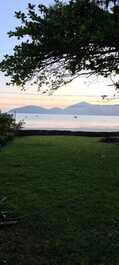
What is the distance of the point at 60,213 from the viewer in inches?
234

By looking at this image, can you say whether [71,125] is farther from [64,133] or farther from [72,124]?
[64,133]

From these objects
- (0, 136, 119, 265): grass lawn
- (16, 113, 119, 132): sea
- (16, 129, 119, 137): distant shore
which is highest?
(16, 113, 119, 132): sea

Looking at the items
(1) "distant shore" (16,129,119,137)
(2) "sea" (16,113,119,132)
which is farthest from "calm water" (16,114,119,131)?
(1) "distant shore" (16,129,119,137)

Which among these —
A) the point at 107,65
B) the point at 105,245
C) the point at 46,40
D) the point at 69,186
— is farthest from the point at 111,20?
the point at 105,245

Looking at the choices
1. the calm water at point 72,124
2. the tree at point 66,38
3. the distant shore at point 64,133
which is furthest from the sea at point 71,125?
the tree at point 66,38

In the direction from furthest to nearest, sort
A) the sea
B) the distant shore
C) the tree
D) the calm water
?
1. the calm water
2. the sea
3. the distant shore
4. the tree

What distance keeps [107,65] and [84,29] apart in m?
3.32

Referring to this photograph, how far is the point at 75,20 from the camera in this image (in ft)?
30.8

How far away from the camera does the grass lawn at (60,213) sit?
4363 mm

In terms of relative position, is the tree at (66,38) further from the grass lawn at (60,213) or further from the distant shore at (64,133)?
the distant shore at (64,133)

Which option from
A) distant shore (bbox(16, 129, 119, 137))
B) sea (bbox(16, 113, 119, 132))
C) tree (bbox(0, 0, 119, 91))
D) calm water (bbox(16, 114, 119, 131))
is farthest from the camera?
calm water (bbox(16, 114, 119, 131))

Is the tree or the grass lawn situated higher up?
the tree

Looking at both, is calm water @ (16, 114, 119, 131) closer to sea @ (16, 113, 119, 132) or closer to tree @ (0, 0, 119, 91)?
sea @ (16, 113, 119, 132)

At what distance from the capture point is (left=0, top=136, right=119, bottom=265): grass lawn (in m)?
4.36
